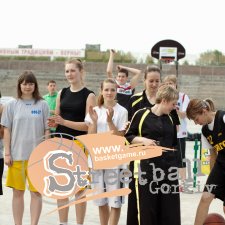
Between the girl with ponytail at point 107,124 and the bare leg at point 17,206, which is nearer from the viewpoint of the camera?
the girl with ponytail at point 107,124

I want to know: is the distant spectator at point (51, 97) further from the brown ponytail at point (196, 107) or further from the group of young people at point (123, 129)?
the brown ponytail at point (196, 107)

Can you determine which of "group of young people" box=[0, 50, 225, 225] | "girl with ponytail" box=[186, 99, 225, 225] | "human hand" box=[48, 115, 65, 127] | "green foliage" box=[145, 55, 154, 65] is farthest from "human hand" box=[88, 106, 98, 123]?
"green foliage" box=[145, 55, 154, 65]

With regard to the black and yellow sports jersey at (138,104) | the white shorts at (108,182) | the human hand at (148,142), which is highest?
the black and yellow sports jersey at (138,104)

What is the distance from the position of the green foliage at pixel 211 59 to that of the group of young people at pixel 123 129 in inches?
1639

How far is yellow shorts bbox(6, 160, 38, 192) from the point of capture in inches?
262

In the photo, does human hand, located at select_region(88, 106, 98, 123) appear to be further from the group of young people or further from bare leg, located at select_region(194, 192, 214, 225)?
bare leg, located at select_region(194, 192, 214, 225)

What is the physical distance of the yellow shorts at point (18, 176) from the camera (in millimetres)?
6652

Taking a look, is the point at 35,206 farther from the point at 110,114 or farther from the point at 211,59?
the point at 211,59

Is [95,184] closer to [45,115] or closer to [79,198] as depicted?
[79,198]

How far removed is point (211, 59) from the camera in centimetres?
5044

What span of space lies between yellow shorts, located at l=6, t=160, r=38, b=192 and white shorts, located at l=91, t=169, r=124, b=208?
752 millimetres

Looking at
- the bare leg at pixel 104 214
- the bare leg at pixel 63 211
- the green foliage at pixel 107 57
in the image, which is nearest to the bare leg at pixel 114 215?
the bare leg at pixel 104 214

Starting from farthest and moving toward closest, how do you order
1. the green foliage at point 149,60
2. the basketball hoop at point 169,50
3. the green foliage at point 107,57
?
the green foliage at point 107,57 → the green foliage at point 149,60 → the basketball hoop at point 169,50

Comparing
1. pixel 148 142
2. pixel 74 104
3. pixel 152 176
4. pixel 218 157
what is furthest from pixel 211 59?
pixel 148 142
